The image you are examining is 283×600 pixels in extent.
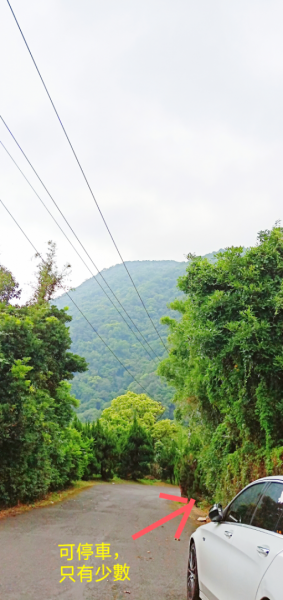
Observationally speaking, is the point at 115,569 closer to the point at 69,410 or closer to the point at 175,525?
the point at 175,525

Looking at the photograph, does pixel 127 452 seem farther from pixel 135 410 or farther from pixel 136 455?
pixel 135 410

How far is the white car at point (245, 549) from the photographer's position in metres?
2.79

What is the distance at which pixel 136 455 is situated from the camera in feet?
93.1

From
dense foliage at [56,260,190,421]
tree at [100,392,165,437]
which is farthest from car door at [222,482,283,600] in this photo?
dense foliage at [56,260,190,421]

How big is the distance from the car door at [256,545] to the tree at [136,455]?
25520 millimetres

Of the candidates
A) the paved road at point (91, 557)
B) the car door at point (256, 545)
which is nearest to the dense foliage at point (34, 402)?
the paved road at point (91, 557)

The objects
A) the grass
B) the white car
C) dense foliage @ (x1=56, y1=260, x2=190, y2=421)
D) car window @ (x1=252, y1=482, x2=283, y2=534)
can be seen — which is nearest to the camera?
the white car

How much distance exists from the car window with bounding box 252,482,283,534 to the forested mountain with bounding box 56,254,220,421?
45.5m

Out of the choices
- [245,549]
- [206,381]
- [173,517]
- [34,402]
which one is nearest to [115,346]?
[173,517]

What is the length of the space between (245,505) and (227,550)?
388 mm

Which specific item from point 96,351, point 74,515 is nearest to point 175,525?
point 74,515

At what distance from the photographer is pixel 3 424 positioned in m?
10.2

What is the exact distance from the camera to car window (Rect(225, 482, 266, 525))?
12.0 feet

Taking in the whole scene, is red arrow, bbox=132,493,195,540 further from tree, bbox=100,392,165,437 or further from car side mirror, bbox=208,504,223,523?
tree, bbox=100,392,165,437
